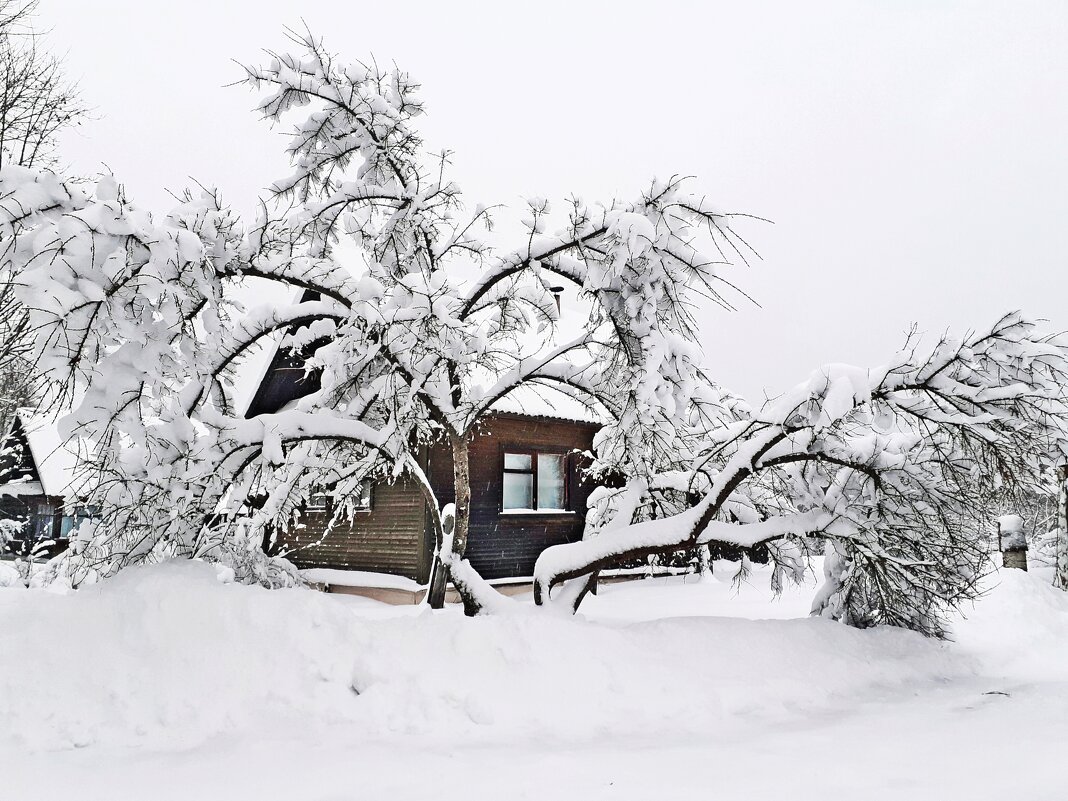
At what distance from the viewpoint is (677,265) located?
6.31m

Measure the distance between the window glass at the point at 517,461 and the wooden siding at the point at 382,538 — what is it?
2.12 meters

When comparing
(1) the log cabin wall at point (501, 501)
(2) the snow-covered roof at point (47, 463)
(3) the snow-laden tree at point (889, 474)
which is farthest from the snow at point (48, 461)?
(3) the snow-laden tree at point (889, 474)

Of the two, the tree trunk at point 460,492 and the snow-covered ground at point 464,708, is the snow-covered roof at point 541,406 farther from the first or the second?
the snow-covered ground at point 464,708

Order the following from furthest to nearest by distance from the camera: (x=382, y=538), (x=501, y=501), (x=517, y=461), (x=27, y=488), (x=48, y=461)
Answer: (x=27, y=488), (x=48, y=461), (x=517, y=461), (x=501, y=501), (x=382, y=538)

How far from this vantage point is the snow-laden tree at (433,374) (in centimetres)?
523

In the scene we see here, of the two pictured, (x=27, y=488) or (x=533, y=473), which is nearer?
(x=533, y=473)

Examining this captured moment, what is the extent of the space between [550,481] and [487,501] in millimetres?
2102

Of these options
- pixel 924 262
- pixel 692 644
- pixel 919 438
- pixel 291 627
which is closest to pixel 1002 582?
pixel 919 438

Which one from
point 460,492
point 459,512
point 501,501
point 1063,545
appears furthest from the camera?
A: point 501,501

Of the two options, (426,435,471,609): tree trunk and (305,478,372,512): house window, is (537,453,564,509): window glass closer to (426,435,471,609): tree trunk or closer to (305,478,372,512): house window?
(305,478,372,512): house window

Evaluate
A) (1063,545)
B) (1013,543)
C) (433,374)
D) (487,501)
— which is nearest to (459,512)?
(433,374)

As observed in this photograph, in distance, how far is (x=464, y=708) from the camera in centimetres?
516

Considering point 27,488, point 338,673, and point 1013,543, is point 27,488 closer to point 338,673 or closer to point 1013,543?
point 338,673

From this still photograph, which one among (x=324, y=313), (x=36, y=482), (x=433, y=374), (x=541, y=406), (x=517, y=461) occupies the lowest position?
(x=36, y=482)
